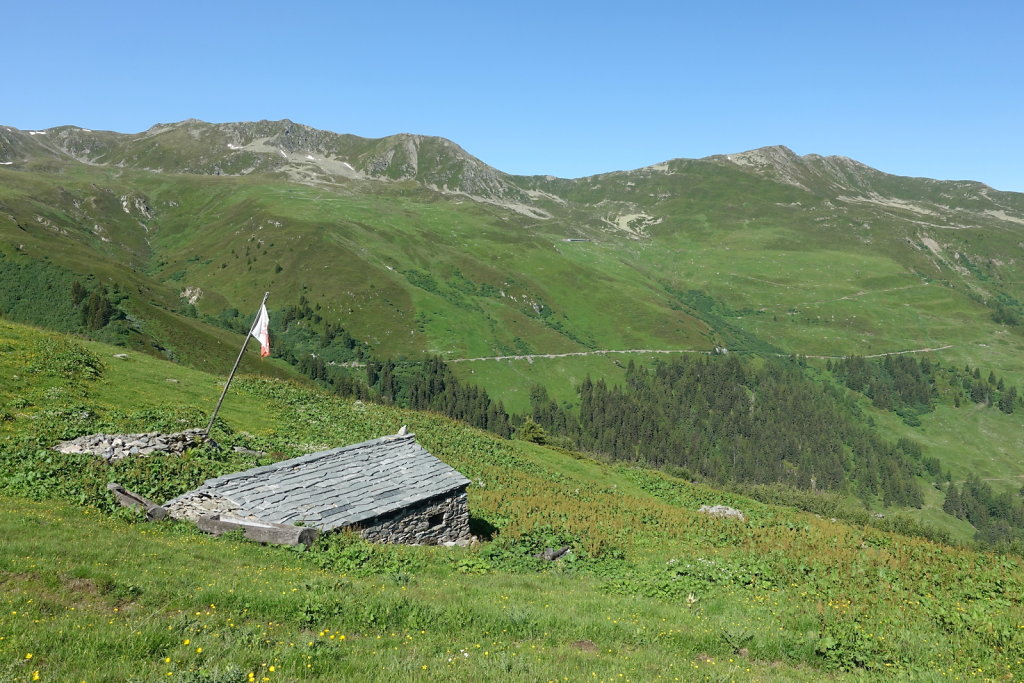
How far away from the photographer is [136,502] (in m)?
19.4

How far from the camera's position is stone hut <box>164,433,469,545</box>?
19.7m

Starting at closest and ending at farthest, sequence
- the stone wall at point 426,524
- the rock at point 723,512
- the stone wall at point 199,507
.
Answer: the stone wall at point 199,507 → the stone wall at point 426,524 → the rock at point 723,512

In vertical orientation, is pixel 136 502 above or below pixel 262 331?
below

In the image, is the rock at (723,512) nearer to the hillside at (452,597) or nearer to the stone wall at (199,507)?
the hillside at (452,597)

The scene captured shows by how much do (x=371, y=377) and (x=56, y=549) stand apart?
161 meters

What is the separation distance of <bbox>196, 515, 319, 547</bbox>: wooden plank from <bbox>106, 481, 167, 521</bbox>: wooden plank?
1.38 metres

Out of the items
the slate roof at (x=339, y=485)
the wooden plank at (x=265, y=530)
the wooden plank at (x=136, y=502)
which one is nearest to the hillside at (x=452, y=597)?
the wooden plank at (x=136, y=502)

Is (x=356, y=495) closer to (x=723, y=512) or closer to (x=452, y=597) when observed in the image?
(x=452, y=597)

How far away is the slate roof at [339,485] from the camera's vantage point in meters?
19.9

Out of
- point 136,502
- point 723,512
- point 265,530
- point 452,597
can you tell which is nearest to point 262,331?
point 136,502

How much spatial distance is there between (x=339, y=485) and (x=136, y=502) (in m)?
6.91

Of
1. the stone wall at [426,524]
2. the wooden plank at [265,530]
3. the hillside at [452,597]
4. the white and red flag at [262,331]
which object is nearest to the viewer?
the hillside at [452,597]

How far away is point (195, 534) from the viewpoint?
18.1 meters

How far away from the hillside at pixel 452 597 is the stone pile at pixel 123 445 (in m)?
0.81
